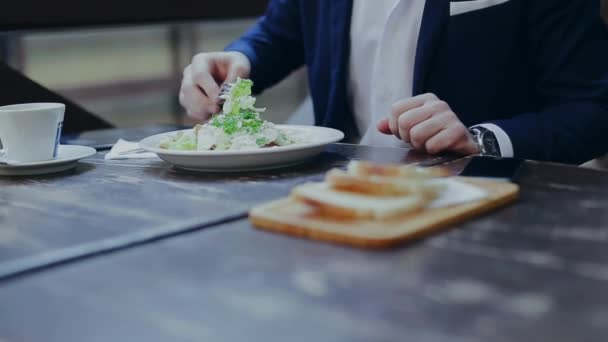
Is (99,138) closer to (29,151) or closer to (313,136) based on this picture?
(29,151)

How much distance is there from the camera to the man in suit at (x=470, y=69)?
1.36 m

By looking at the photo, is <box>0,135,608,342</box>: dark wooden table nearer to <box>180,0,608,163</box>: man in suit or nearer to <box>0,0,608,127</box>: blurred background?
<box>180,0,608,163</box>: man in suit

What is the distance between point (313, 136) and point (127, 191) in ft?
1.28

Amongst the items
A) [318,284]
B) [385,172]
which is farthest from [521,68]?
[318,284]

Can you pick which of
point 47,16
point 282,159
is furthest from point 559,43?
point 47,16

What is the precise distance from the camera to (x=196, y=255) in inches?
25.4

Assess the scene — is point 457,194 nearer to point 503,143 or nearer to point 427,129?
point 427,129

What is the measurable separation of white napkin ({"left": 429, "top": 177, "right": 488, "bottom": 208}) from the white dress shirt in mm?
763

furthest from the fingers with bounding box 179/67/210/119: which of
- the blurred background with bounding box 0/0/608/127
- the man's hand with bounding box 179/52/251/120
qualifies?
the blurred background with bounding box 0/0/608/127

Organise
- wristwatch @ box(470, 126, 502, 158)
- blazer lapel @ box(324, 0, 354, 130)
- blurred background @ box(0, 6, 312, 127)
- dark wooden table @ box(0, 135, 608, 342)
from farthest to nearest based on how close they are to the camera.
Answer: blurred background @ box(0, 6, 312, 127) < blazer lapel @ box(324, 0, 354, 130) < wristwatch @ box(470, 126, 502, 158) < dark wooden table @ box(0, 135, 608, 342)

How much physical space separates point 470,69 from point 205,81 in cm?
56

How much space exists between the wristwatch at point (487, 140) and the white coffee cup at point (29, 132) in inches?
27.2

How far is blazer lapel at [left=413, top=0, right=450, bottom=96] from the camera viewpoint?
1.50 metres

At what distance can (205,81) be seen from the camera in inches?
56.0
